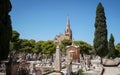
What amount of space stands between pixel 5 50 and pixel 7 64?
1.53 metres

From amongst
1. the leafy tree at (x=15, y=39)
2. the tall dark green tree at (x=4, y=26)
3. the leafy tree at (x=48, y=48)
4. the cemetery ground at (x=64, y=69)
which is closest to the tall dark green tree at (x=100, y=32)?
the cemetery ground at (x=64, y=69)

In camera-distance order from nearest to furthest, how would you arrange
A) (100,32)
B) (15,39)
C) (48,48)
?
(100,32) < (15,39) < (48,48)

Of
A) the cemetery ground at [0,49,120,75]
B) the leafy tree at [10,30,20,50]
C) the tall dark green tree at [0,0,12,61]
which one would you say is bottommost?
the cemetery ground at [0,49,120,75]

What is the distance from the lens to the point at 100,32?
124 feet

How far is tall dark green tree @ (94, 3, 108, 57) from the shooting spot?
3744 cm

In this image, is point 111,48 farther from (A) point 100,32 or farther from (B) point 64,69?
Result: (B) point 64,69

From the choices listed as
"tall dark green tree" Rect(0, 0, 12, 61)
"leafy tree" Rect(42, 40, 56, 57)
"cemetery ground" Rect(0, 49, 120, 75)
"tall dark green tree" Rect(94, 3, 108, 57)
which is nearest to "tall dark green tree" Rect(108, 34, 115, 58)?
"leafy tree" Rect(42, 40, 56, 57)

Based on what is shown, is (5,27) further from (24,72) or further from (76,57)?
(76,57)

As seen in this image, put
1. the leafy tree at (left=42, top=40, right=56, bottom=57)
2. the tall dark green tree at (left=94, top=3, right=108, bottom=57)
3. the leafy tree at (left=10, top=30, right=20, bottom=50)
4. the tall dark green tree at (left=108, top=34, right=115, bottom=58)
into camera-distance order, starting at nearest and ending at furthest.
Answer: the tall dark green tree at (left=94, top=3, right=108, bottom=57) → the leafy tree at (left=10, top=30, right=20, bottom=50) → the tall dark green tree at (left=108, top=34, right=115, bottom=58) → the leafy tree at (left=42, top=40, right=56, bottom=57)

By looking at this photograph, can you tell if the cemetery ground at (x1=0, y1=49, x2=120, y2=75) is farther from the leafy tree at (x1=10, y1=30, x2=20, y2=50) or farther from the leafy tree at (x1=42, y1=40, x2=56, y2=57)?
the leafy tree at (x1=42, y1=40, x2=56, y2=57)

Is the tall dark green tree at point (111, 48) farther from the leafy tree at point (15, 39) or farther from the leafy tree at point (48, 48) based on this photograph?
the leafy tree at point (15, 39)

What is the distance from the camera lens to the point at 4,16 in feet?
56.1

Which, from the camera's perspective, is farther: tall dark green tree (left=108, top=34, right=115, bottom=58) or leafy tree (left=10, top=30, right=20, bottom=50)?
tall dark green tree (left=108, top=34, right=115, bottom=58)

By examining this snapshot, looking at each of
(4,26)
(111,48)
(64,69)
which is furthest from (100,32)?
(111,48)
